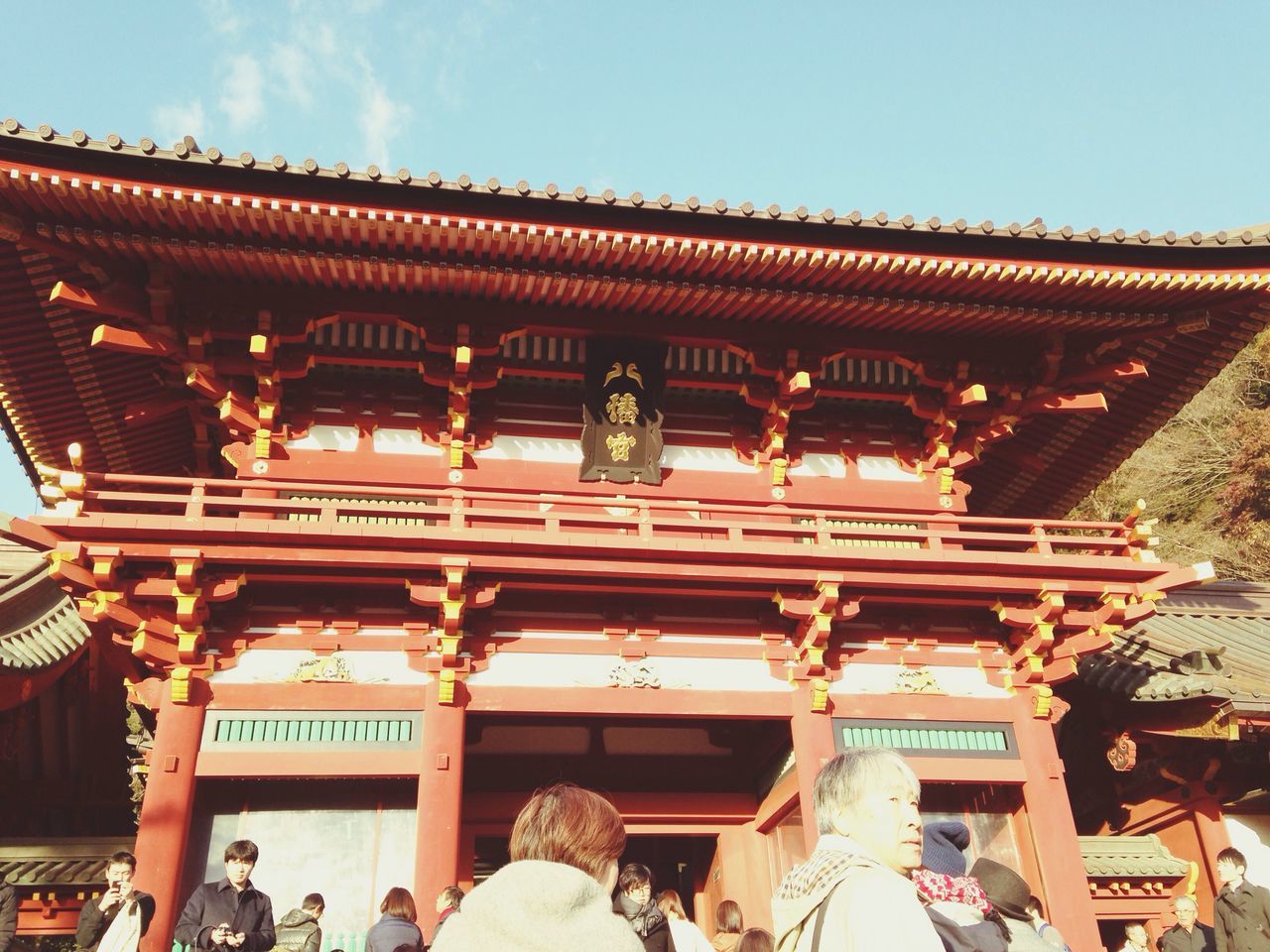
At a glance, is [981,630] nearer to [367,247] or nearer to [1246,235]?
[1246,235]

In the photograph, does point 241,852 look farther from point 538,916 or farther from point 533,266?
point 533,266

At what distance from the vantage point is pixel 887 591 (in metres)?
9.55

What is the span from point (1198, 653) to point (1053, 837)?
2942 millimetres

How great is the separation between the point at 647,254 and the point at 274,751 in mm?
5543

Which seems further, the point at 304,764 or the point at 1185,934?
the point at 304,764

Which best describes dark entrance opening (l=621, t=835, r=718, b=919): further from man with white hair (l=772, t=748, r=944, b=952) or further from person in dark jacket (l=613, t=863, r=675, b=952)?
man with white hair (l=772, t=748, r=944, b=952)

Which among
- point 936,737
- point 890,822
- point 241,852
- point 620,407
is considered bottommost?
point 890,822

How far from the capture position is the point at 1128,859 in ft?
32.7

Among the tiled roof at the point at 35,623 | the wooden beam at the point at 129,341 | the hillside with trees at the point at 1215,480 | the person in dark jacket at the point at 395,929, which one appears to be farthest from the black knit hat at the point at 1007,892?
the hillside with trees at the point at 1215,480

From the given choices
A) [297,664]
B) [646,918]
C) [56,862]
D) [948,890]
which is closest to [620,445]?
[297,664]

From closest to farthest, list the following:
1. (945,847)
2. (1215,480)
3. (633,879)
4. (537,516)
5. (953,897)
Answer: (953,897)
(945,847)
(633,879)
(537,516)
(1215,480)

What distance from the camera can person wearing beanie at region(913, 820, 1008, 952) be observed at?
286cm

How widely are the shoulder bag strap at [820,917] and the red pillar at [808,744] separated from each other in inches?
268

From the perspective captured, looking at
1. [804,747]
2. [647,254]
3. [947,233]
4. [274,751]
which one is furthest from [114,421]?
[947,233]
